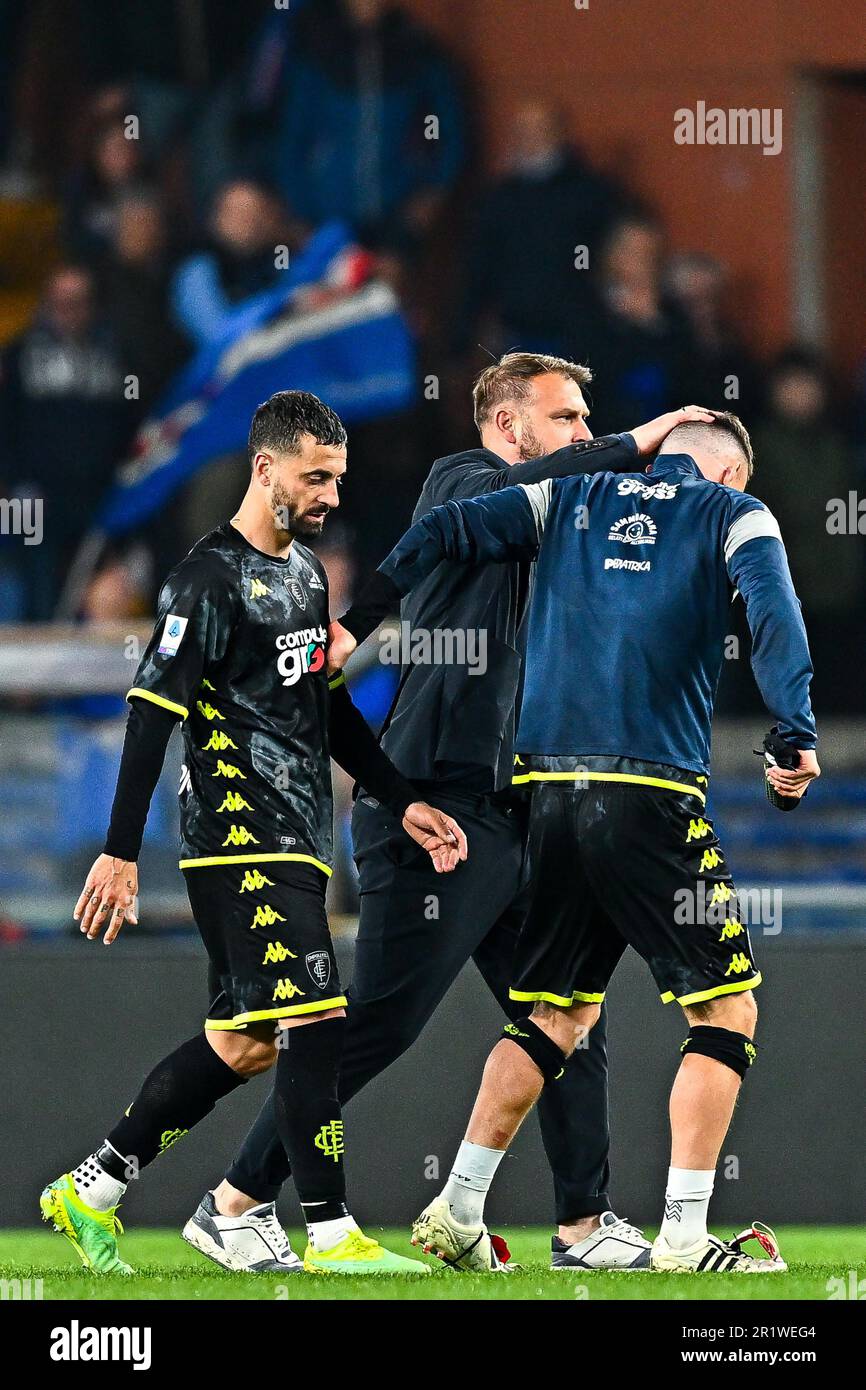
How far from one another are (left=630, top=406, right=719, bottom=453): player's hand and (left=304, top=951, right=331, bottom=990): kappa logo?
1.29 m

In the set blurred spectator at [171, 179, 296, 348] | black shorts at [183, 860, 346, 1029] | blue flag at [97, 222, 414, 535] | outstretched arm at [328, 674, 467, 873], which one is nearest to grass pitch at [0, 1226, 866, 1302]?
black shorts at [183, 860, 346, 1029]

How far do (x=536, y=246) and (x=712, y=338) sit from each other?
86 centimetres

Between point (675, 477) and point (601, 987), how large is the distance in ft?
3.55

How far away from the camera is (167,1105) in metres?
4.38

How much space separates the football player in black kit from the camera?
14.0 ft

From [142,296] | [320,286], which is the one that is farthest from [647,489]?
[142,296]

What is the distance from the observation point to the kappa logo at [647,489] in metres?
4.44

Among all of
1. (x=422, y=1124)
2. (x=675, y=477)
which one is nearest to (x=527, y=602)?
(x=675, y=477)

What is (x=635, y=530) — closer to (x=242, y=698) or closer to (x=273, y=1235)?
(x=242, y=698)

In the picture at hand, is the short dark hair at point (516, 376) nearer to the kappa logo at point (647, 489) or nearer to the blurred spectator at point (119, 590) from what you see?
→ the kappa logo at point (647, 489)

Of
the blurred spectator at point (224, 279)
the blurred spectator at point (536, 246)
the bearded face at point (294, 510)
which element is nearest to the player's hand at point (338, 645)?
the bearded face at point (294, 510)

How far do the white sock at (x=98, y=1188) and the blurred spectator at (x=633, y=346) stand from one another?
16.6 feet

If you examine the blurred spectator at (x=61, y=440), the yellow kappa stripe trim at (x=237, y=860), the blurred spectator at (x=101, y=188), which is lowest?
the yellow kappa stripe trim at (x=237, y=860)
